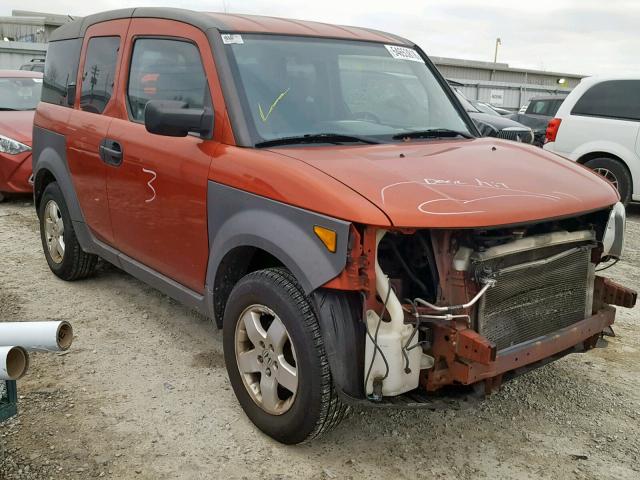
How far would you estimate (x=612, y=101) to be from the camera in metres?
8.65

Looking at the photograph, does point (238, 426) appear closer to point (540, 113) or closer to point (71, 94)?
point (71, 94)

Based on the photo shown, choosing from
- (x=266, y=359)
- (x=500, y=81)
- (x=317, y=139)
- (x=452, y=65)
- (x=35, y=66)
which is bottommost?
(x=266, y=359)

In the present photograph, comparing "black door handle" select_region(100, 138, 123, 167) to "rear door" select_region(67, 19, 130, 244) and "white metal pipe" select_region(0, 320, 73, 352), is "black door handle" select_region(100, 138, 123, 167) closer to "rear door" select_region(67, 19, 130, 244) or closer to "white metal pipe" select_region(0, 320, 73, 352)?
"rear door" select_region(67, 19, 130, 244)

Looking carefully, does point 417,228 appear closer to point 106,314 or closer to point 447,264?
point 447,264

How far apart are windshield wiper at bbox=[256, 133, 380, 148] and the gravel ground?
4.49 ft

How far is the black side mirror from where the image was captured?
15.6 ft

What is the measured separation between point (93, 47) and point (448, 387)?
3.38 m

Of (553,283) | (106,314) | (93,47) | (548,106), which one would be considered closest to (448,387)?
(553,283)

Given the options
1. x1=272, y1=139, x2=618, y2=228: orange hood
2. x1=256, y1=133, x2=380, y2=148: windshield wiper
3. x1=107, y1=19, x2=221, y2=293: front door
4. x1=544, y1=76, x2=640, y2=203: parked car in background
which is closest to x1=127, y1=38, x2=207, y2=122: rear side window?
x1=107, y1=19, x2=221, y2=293: front door

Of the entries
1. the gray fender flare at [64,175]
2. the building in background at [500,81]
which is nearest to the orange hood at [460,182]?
the gray fender flare at [64,175]

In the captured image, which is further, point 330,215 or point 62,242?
point 62,242

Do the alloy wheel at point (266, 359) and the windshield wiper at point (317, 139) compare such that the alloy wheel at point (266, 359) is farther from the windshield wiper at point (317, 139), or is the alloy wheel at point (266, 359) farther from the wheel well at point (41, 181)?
the wheel well at point (41, 181)

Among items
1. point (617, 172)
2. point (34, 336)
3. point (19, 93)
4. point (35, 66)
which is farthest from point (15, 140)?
point (35, 66)

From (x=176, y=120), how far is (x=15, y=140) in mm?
5618
